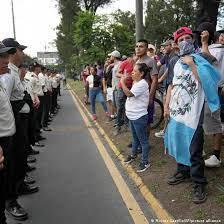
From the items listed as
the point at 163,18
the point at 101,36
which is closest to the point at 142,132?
the point at 101,36

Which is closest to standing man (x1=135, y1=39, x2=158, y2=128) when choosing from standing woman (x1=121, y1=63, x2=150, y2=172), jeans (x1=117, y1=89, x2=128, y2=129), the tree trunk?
standing woman (x1=121, y1=63, x2=150, y2=172)

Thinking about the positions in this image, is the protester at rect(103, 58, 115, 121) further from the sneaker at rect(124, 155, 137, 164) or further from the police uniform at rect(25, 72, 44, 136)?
the sneaker at rect(124, 155, 137, 164)

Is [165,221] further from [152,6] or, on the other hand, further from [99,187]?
[152,6]

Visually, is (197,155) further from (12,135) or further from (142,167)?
(12,135)

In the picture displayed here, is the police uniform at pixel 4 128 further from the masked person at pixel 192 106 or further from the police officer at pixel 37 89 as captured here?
the police officer at pixel 37 89

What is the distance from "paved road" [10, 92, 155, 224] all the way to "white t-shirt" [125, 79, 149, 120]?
1.14m

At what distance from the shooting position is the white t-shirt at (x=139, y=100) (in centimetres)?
700

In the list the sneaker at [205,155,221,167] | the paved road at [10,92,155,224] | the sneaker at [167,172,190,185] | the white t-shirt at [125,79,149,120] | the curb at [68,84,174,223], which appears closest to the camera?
the curb at [68,84,174,223]

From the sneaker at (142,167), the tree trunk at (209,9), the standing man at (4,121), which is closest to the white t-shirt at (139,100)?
the sneaker at (142,167)

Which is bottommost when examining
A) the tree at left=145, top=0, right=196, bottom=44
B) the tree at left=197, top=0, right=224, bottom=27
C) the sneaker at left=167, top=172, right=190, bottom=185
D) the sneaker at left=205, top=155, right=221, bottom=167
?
the sneaker at left=167, top=172, right=190, bottom=185

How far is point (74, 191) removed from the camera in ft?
21.3

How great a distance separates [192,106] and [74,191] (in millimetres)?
2267

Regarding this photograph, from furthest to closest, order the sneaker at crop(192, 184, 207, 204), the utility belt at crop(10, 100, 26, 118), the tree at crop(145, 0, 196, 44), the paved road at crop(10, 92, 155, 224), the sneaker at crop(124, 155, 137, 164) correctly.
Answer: the tree at crop(145, 0, 196, 44), the sneaker at crop(124, 155, 137, 164), the utility belt at crop(10, 100, 26, 118), the paved road at crop(10, 92, 155, 224), the sneaker at crop(192, 184, 207, 204)

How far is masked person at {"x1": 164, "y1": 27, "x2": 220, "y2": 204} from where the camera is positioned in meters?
5.28
